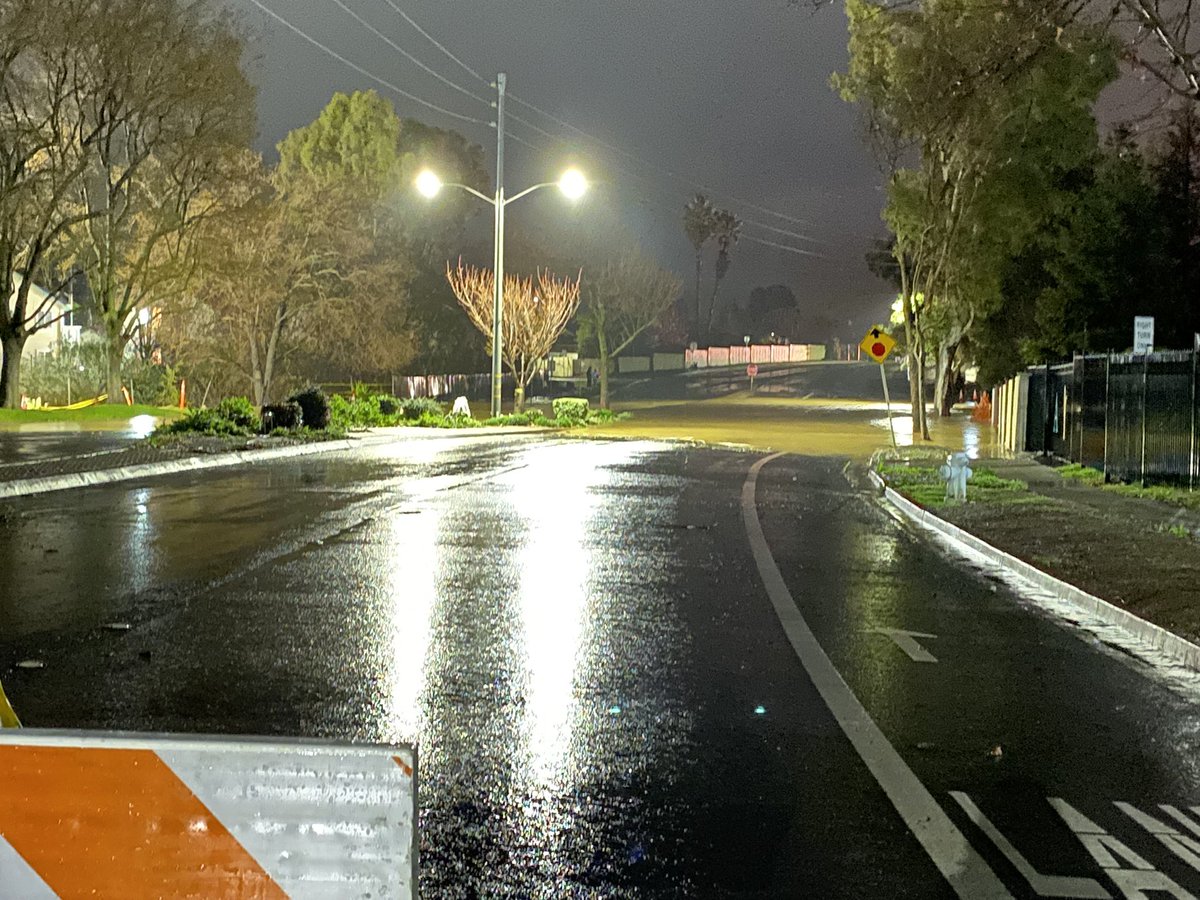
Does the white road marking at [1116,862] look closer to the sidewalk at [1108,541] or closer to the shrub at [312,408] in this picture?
the sidewalk at [1108,541]

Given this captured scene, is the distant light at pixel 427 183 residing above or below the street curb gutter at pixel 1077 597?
above

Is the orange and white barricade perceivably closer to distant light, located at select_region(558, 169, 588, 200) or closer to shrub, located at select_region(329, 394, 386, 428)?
shrub, located at select_region(329, 394, 386, 428)

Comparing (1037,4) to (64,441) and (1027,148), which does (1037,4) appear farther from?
(1027,148)

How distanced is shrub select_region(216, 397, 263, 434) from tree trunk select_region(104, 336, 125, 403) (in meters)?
13.2

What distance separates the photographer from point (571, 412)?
4666 cm

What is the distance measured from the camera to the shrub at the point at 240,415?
98.4 feet

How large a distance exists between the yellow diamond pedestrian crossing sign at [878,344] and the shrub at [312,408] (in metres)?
12.9

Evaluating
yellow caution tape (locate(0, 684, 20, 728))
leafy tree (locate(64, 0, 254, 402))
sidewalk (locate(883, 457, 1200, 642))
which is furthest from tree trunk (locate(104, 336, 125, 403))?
yellow caution tape (locate(0, 684, 20, 728))

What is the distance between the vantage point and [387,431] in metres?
37.4

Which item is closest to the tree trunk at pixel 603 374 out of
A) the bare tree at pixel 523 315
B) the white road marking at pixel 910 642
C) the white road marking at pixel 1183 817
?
the bare tree at pixel 523 315

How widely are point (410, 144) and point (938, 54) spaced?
57447mm

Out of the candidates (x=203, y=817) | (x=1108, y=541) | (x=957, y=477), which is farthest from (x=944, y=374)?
(x=203, y=817)

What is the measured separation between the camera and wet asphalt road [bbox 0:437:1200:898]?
17.8 ft

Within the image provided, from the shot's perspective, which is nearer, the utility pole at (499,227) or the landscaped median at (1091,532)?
the landscaped median at (1091,532)
